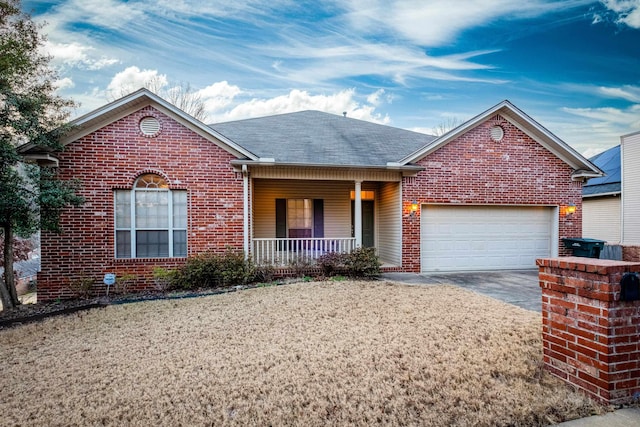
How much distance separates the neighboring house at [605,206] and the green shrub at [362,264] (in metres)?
13.0

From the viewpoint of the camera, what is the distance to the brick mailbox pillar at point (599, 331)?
111 inches

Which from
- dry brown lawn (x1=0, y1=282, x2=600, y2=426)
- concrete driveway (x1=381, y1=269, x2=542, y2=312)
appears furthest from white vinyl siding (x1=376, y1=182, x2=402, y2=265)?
dry brown lawn (x1=0, y1=282, x2=600, y2=426)

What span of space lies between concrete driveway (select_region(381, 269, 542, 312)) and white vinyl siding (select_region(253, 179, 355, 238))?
3.28m

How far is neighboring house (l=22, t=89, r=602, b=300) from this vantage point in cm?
842

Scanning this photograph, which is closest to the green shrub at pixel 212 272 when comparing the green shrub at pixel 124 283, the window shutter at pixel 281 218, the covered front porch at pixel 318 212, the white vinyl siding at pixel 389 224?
the green shrub at pixel 124 283

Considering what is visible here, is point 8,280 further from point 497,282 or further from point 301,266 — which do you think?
point 497,282

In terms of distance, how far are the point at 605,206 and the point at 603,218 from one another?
0.61 metres

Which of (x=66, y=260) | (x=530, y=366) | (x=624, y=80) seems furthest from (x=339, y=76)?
(x=530, y=366)

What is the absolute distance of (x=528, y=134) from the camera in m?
10.8

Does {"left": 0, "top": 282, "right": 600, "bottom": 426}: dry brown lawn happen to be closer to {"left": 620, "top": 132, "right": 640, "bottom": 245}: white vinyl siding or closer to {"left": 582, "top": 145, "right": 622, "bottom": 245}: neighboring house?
{"left": 620, "top": 132, "right": 640, "bottom": 245}: white vinyl siding

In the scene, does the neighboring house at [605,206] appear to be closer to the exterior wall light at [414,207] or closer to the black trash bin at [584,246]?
the black trash bin at [584,246]

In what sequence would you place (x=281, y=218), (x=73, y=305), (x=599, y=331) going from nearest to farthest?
(x=599, y=331) < (x=73, y=305) < (x=281, y=218)

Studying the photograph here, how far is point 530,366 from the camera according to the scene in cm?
361

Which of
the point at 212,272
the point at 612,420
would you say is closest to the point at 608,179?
the point at 612,420
